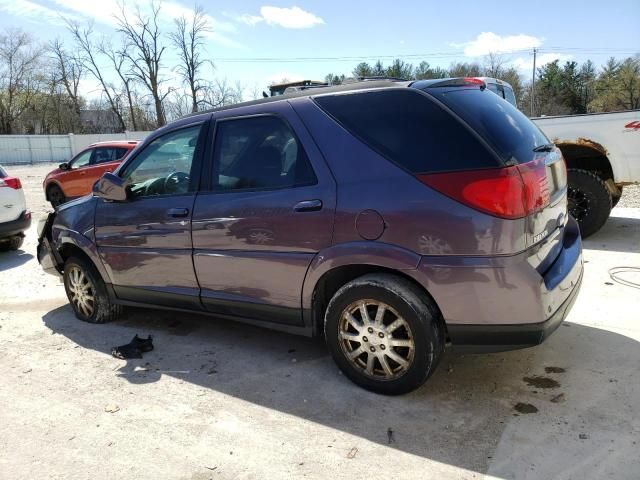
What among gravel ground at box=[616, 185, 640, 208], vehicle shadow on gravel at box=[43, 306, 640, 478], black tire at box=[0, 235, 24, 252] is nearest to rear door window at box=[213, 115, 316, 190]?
vehicle shadow on gravel at box=[43, 306, 640, 478]

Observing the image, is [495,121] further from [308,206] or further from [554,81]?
[554,81]

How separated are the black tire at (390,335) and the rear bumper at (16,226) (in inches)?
252

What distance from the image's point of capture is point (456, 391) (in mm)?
3117

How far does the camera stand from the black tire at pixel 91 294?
4.58m

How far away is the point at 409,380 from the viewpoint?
9.63ft

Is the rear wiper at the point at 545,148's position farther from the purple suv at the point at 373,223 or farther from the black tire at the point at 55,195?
the black tire at the point at 55,195

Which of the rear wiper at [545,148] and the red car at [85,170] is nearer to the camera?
the rear wiper at [545,148]

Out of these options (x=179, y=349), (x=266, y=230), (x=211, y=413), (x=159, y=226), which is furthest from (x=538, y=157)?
(x=179, y=349)

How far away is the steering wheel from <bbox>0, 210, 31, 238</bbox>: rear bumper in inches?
194

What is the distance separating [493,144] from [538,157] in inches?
17.0

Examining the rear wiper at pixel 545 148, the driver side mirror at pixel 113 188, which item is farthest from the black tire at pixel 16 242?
the rear wiper at pixel 545 148

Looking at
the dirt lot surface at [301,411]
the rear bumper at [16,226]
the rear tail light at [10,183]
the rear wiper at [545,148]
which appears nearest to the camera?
the dirt lot surface at [301,411]

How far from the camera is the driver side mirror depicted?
4.06m

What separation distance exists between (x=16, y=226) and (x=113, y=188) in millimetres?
4596
